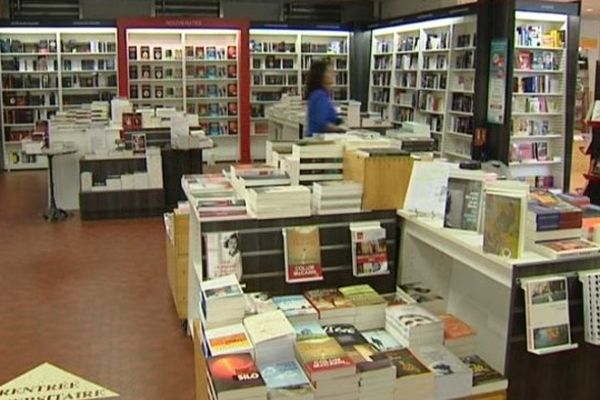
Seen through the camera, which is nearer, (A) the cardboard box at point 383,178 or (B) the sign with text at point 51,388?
(A) the cardboard box at point 383,178

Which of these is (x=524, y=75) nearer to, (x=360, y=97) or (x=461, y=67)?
(x=461, y=67)

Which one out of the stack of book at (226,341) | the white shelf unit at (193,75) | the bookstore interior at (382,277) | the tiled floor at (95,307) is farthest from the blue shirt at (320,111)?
the white shelf unit at (193,75)

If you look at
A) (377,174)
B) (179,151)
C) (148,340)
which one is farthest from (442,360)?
(179,151)

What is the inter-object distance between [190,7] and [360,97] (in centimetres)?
378

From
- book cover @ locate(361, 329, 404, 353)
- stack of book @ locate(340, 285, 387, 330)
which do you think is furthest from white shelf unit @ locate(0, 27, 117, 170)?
book cover @ locate(361, 329, 404, 353)

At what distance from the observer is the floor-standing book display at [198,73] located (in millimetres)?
11719

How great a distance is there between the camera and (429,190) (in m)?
3.31

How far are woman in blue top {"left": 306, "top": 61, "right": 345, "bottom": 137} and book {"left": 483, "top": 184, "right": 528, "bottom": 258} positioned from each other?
124 inches

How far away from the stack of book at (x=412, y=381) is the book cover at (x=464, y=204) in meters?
0.69

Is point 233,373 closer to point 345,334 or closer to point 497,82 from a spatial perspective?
point 345,334

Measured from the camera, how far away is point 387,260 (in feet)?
11.5

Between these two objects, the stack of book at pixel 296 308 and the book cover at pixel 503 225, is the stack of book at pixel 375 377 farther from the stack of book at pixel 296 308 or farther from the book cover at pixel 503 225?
the book cover at pixel 503 225

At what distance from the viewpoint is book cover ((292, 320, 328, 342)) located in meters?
2.84

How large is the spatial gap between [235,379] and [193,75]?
10411mm
